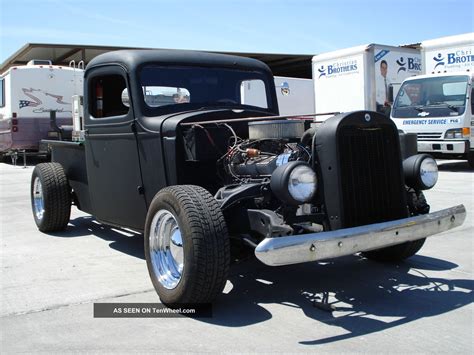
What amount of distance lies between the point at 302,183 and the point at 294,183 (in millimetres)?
65

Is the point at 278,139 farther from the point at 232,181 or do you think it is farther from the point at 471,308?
the point at 471,308

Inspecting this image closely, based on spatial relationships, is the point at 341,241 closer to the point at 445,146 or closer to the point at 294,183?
the point at 294,183

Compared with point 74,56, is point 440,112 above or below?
below

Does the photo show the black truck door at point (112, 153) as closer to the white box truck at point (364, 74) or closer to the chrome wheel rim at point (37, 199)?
the chrome wheel rim at point (37, 199)

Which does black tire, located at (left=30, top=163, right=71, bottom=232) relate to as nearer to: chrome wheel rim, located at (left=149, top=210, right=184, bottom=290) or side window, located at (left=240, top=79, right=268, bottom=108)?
side window, located at (left=240, top=79, right=268, bottom=108)

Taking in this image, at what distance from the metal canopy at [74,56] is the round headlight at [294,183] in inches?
832

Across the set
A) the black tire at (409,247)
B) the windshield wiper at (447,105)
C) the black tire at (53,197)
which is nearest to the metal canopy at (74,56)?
the windshield wiper at (447,105)

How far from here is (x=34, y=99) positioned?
15906 millimetres

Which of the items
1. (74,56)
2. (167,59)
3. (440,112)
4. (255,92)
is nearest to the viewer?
(167,59)

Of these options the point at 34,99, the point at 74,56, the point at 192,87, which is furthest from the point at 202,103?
the point at 74,56

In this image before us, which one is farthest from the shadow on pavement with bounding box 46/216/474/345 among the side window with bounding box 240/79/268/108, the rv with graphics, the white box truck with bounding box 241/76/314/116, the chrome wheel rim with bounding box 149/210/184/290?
the white box truck with bounding box 241/76/314/116

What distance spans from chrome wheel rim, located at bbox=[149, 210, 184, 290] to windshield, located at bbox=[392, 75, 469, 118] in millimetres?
10143

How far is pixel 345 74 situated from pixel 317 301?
12.7 m

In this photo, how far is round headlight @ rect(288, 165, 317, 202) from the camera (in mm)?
3561
